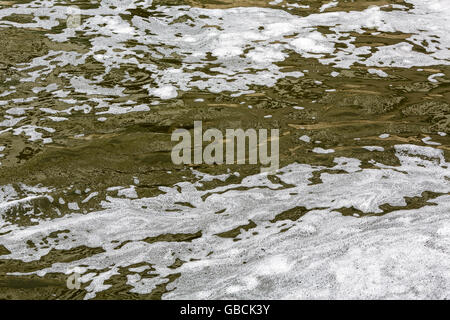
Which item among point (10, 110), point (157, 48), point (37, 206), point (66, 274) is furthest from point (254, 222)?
point (157, 48)

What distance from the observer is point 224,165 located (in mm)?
2938

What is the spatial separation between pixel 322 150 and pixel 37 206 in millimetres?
1643

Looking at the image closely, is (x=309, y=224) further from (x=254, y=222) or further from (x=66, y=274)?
(x=66, y=274)
